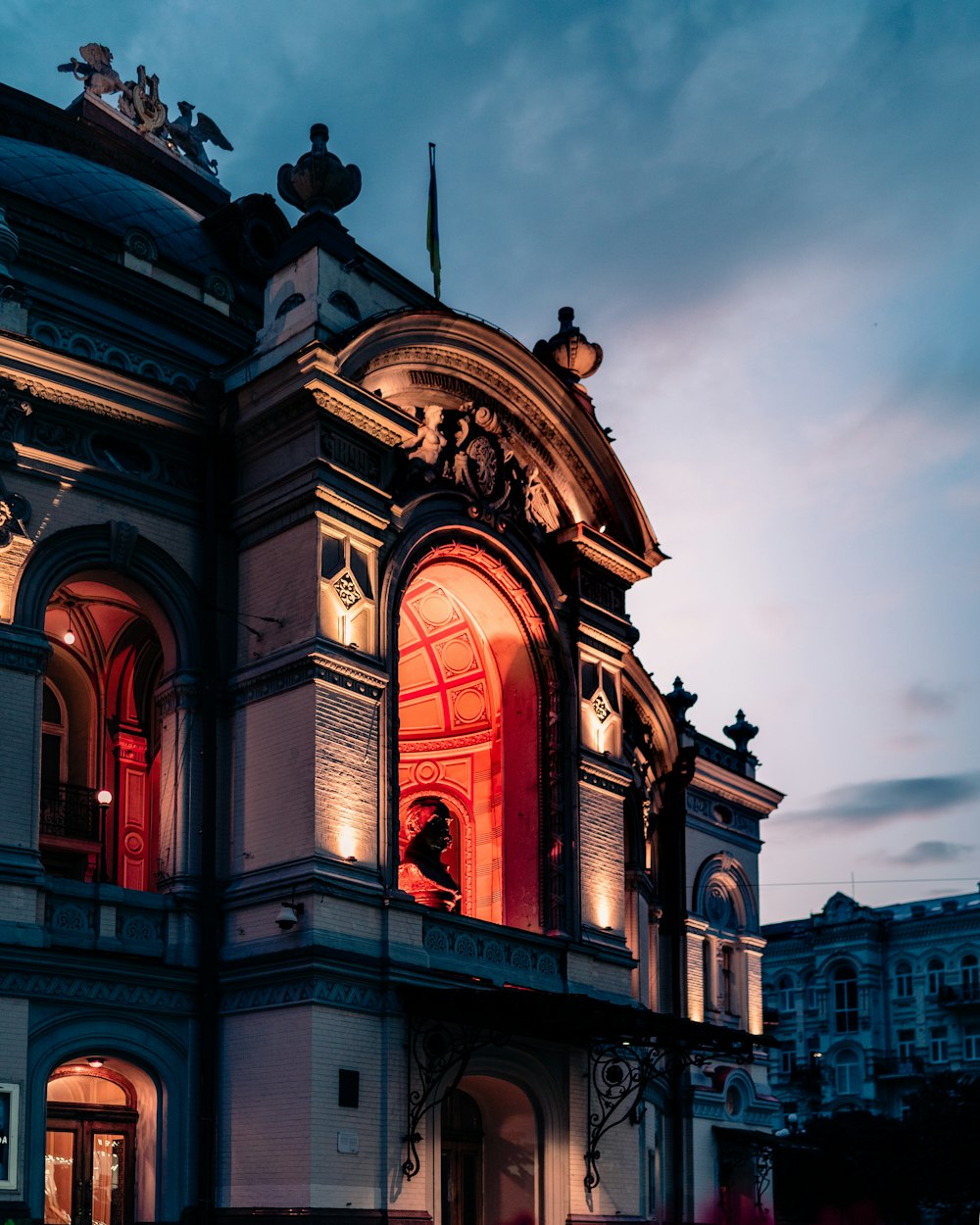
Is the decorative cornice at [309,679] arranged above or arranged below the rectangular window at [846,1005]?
above

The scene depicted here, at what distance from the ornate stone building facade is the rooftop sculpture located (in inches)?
219

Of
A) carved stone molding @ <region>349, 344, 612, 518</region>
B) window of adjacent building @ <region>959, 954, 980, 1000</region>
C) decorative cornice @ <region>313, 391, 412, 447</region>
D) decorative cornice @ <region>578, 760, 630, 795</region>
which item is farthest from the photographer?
window of adjacent building @ <region>959, 954, 980, 1000</region>

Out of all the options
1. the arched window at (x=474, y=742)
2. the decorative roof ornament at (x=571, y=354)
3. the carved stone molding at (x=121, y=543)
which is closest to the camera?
the carved stone molding at (x=121, y=543)

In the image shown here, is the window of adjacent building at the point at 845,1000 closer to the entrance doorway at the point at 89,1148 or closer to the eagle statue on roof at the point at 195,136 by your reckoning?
the eagle statue on roof at the point at 195,136

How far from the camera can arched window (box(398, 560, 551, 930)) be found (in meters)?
26.5

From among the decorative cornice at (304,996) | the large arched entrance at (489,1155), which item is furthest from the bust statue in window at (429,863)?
the decorative cornice at (304,996)

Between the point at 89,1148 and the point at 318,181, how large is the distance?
13.5 meters

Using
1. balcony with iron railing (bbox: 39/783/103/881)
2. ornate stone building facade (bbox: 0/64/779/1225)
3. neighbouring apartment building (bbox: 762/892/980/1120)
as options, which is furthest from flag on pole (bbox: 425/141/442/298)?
neighbouring apartment building (bbox: 762/892/980/1120)

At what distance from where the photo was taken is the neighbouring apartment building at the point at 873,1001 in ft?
234

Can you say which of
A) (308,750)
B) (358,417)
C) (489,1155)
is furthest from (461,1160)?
(358,417)

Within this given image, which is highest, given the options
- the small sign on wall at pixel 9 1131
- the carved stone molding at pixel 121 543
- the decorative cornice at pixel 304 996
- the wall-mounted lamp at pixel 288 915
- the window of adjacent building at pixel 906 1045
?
the carved stone molding at pixel 121 543

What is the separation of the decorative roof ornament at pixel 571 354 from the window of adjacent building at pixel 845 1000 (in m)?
51.1

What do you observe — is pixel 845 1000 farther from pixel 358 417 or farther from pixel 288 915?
pixel 288 915

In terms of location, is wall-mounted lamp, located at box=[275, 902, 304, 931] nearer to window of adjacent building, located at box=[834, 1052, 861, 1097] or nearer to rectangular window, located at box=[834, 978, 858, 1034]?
window of adjacent building, located at box=[834, 1052, 861, 1097]
